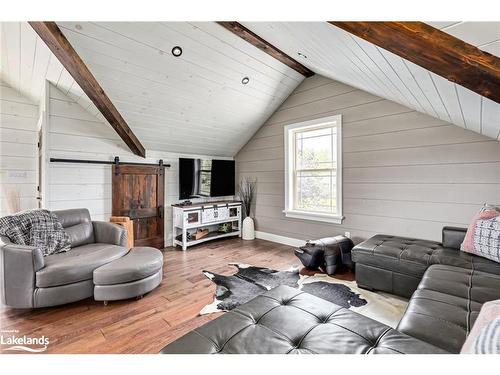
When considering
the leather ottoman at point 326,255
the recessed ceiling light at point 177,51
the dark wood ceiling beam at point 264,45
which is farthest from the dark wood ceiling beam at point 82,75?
the leather ottoman at point 326,255

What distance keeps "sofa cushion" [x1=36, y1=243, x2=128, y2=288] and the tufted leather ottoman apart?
1.65 meters

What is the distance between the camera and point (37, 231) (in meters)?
Result: 2.43

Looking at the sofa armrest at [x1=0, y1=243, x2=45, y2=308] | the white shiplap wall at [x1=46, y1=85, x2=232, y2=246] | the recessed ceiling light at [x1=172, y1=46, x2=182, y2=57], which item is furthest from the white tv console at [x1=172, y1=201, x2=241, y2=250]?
the recessed ceiling light at [x1=172, y1=46, x2=182, y2=57]

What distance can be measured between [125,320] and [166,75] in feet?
8.80

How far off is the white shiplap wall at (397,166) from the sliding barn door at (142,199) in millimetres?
2296

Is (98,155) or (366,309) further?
(98,155)

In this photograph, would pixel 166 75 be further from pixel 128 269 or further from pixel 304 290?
pixel 304 290

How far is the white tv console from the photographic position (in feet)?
13.6

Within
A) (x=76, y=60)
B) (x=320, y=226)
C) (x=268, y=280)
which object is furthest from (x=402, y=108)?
(x=76, y=60)

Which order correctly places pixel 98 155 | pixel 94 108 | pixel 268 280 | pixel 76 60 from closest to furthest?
pixel 76 60, pixel 268 280, pixel 94 108, pixel 98 155

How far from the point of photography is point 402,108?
3064 millimetres

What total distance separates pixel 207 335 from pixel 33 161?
4.31 meters

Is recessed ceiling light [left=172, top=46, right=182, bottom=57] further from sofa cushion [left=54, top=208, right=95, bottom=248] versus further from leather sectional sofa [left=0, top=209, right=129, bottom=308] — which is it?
leather sectional sofa [left=0, top=209, right=129, bottom=308]
